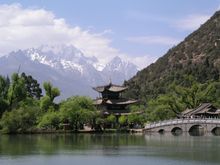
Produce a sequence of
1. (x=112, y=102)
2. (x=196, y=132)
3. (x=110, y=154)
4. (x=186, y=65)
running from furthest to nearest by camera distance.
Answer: (x=186, y=65), (x=112, y=102), (x=196, y=132), (x=110, y=154)

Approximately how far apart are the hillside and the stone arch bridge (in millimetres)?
41382

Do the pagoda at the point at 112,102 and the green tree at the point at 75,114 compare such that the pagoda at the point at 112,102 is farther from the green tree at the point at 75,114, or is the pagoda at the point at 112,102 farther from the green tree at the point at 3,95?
the green tree at the point at 3,95

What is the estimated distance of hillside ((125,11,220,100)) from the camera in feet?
438

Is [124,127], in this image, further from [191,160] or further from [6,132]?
[191,160]

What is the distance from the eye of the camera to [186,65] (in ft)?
486

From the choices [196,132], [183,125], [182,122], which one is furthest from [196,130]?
[182,122]

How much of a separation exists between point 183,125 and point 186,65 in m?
64.6

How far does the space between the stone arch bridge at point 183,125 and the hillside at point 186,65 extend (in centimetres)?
4138

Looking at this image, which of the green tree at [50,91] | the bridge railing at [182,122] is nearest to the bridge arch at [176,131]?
the bridge railing at [182,122]

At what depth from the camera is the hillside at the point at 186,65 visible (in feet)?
438

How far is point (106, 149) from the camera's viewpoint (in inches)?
2160

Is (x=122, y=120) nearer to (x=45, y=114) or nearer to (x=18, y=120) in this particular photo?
(x=45, y=114)

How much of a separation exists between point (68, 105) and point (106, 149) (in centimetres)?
3535

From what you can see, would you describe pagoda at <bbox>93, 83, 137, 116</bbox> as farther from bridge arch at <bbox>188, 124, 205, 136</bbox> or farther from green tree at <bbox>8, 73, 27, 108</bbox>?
green tree at <bbox>8, 73, 27, 108</bbox>
